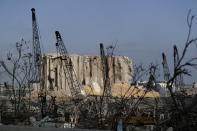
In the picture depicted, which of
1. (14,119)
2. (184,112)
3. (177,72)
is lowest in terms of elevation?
(14,119)

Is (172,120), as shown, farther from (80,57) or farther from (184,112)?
(80,57)

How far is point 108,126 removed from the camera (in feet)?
30.5

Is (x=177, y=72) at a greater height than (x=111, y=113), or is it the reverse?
(x=177, y=72)

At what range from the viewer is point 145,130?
324 inches

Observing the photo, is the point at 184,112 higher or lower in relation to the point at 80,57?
lower

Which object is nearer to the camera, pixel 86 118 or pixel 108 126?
pixel 108 126

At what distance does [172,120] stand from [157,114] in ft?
10.9

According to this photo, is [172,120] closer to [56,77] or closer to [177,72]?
[177,72]

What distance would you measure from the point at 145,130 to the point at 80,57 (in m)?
158

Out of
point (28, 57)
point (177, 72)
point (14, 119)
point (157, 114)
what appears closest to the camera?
point (177, 72)

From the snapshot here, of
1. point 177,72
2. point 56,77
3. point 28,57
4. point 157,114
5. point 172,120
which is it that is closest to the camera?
point 177,72

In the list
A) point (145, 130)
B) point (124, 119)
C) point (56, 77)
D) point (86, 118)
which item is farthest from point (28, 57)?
point (56, 77)

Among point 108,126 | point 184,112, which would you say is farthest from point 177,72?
point 108,126

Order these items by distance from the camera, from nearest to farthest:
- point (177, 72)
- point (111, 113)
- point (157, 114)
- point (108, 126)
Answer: point (177, 72), point (108, 126), point (111, 113), point (157, 114)
